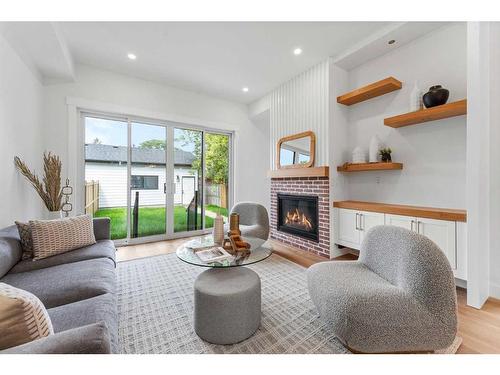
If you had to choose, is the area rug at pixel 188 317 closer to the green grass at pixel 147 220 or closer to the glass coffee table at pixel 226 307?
the glass coffee table at pixel 226 307

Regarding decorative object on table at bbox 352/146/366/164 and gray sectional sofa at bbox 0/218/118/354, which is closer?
gray sectional sofa at bbox 0/218/118/354

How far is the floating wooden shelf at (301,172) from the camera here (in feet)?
10.2

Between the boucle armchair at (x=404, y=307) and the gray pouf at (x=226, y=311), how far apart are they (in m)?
0.49

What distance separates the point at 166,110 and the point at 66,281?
10.6ft

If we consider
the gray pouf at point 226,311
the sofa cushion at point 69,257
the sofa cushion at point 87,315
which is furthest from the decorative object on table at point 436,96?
the sofa cushion at point 69,257

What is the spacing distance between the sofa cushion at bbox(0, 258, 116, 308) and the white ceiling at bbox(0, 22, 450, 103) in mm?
2320

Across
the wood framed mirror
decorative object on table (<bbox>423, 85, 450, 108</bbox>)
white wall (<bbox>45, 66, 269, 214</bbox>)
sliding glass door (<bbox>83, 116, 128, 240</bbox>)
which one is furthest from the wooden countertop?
sliding glass door (<bbox>83, 116, 128, 240</bbox>)

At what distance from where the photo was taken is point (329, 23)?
2.44 metres

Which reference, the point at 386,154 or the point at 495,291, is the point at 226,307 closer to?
the point at 495,291

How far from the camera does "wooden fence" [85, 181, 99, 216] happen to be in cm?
342

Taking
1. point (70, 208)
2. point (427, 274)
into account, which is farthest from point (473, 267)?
point (70, 208)

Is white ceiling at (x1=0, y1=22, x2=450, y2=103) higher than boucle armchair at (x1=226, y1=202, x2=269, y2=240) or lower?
higher

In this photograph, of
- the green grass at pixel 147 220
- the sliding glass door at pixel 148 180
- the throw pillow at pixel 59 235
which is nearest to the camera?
the throw pillow at pixel 59 235

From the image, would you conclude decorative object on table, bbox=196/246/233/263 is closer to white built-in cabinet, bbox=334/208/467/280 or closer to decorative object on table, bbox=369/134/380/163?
white built-in cabinet, bbox=334/208/467/280
